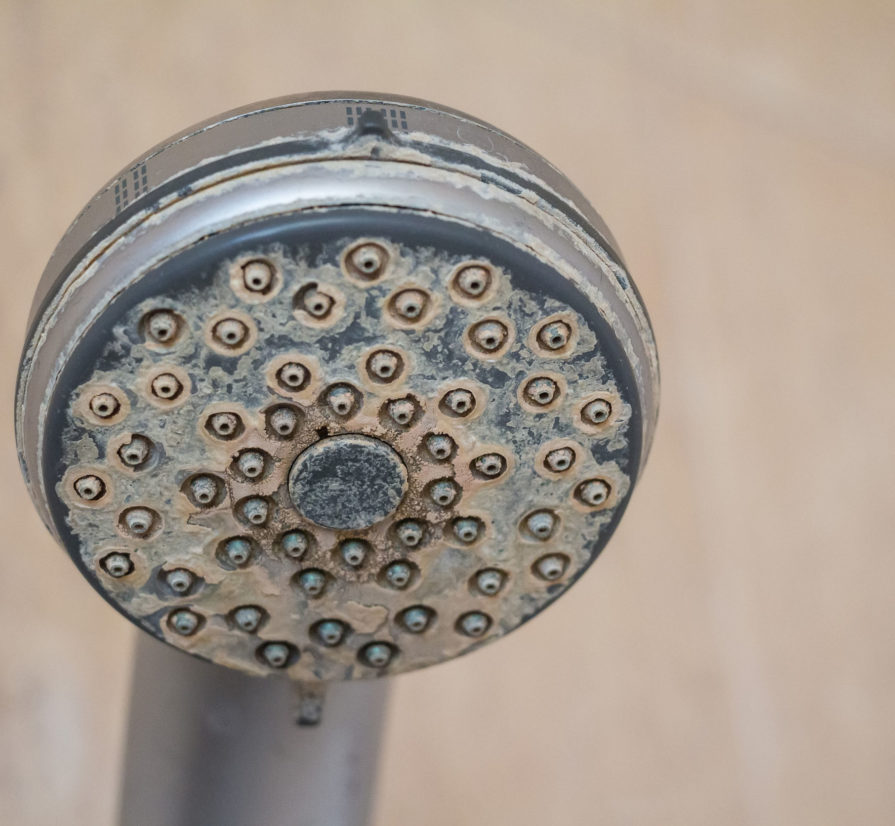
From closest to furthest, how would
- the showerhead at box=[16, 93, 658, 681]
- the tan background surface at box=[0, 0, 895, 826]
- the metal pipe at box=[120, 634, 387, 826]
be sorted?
the showerhead at box=[16, 93, 658, 681] < the metal pipe at box=[120, 634, 387, 826] < the tan background surface at box=[0, 0, 895, 826]

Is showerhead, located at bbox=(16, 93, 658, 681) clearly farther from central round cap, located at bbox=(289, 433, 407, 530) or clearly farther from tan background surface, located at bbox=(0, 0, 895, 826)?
tan background surface, located at bbox=(0, 0, 895, 826)

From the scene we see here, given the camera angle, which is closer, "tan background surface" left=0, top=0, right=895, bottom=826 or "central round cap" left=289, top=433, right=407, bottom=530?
"central round cap" left=289, top=433, right=407, bottom=530

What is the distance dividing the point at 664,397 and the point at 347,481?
0.61 m

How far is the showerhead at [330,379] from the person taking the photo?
346 mm

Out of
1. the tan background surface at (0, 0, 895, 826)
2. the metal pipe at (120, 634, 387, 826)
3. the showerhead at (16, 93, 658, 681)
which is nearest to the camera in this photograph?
the showerhead at (16, 93, 658, 681)

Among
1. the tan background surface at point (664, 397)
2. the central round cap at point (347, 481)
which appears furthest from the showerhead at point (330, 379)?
the tan background surface at point (664, 397)

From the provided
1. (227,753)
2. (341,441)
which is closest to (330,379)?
(341,441)

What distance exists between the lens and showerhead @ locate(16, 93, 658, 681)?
1.14 ft

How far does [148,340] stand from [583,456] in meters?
0.13

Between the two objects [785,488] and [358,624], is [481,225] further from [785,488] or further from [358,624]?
[785,488]

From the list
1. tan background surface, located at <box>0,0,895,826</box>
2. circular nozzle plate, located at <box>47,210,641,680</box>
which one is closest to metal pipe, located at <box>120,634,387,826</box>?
circular nozzle plate, located at <box>47,210,641,680</box>

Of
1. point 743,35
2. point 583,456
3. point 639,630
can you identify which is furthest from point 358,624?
point 743,35

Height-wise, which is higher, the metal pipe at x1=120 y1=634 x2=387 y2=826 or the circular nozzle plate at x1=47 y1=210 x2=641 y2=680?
the circular nozzle plate at x1=47 y1=210 x2=641 y2=680

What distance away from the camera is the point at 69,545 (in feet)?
1.28
